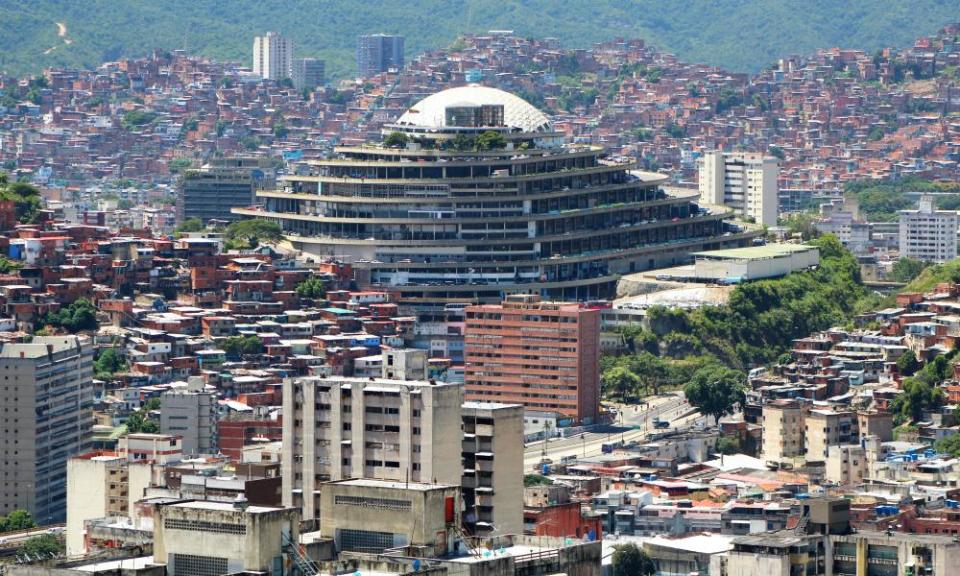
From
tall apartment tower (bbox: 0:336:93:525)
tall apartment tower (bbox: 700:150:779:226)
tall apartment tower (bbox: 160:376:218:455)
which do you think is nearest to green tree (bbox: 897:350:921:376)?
tall apartment tower (bbox: 160:376:218:455)

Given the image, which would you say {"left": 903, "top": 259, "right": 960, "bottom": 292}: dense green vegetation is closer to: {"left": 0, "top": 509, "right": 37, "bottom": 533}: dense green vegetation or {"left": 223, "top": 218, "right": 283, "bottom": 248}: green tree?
{"left": 223, "top": 218, "right": 283, "bottom": 248}: green tree

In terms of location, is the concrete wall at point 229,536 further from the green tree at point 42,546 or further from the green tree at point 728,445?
the green tree at point 728,445

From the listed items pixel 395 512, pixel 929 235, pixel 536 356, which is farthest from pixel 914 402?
pixel 929 235

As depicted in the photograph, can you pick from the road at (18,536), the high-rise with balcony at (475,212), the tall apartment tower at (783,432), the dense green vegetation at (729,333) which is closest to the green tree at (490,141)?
the high-rise with balcony at (475,212)

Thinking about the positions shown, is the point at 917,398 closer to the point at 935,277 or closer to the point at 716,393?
the point at 716,393

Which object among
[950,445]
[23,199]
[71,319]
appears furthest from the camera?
[23,199]

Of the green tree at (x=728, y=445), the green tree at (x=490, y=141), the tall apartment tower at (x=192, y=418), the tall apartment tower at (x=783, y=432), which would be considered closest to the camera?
the tall apartment tower at (x=192, y=418)

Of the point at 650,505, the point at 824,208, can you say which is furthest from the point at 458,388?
the point at 824,208
